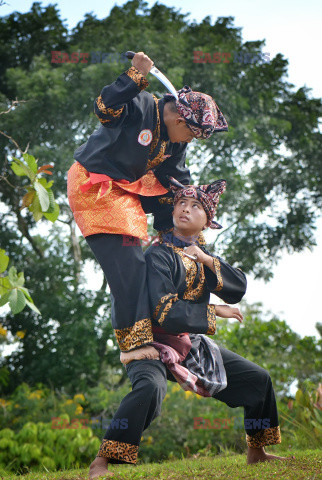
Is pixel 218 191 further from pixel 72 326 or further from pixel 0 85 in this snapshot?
pixel 0 85

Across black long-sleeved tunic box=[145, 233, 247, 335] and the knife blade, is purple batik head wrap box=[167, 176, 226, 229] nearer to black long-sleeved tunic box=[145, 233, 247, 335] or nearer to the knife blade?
black long-sleeved tunic box=[145, 233, 247, 335]

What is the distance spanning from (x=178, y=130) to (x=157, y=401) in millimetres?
1465

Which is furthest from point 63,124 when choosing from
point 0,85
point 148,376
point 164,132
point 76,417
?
point 148,376

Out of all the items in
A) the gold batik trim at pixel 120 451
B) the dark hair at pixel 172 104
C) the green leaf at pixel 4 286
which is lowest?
the gold batik trim at pixel 120 451

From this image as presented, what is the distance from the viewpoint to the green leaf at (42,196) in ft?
11.6

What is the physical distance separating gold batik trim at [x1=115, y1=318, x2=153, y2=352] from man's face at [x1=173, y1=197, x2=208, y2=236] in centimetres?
57

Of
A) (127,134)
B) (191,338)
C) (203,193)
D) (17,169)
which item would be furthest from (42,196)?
(191,338)

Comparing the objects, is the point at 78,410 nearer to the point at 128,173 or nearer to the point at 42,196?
the point at 42,196

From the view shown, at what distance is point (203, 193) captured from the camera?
3.26m

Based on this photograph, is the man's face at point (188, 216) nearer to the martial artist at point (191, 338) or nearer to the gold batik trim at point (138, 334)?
the martial artist at point (191, 338)

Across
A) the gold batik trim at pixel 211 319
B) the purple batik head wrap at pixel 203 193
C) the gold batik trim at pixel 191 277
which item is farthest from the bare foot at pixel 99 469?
the purple batik head wrap at pixel 203 193

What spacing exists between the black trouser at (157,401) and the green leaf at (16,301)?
2.82 ft

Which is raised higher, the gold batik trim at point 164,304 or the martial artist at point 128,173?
the martial artist at point 128,173

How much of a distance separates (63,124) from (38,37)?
199 cm
